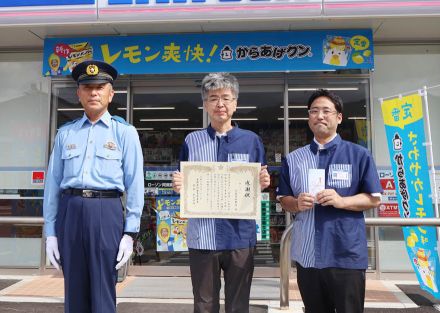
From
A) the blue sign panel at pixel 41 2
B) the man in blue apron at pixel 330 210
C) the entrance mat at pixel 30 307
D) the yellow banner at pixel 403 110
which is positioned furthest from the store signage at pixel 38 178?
the man in blue apron at pixel 330 210

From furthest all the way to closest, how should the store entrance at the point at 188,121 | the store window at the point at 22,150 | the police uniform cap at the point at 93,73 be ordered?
1. the store window at the point at 22,150
2. the store entrance at the point at 188,121
3. the police uniform cap at the point at 93,73

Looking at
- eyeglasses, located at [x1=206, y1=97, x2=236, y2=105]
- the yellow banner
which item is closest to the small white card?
eyeglasses, located at [x1=206, y1=97, x2=236, y2=105]

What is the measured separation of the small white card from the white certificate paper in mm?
300

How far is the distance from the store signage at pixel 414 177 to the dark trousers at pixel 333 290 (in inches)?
90.9

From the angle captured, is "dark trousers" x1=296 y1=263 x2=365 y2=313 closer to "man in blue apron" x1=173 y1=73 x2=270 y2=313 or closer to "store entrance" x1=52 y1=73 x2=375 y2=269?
"man in blue apron" x1=173 y1=73 x2=270 y2=313

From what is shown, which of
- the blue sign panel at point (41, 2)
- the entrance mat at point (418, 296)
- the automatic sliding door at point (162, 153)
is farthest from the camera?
the automatic sliding door at point (162, 153)

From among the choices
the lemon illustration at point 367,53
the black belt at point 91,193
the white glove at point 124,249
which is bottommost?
the white glove at point 124,249

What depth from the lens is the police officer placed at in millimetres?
2215

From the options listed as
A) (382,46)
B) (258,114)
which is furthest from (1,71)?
(382,46)

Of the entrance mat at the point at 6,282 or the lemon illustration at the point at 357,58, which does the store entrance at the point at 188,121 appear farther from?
the entrance mat at the point at 6,282

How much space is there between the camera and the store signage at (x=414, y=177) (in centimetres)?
420

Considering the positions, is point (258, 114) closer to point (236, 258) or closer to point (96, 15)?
point (96, 15)

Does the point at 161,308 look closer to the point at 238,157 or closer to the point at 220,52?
the point at 238,157

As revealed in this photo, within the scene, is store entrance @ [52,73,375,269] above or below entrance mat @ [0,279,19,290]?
above
